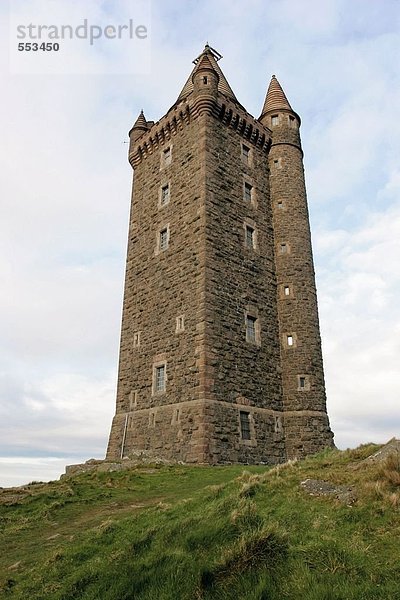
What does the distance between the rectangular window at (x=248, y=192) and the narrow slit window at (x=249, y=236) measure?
5.79 ft

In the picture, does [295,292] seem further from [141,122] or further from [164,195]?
[141,122]

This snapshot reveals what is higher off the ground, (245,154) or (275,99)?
(275,99)

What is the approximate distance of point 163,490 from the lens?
11734 mm

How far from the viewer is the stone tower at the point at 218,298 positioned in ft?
59.9

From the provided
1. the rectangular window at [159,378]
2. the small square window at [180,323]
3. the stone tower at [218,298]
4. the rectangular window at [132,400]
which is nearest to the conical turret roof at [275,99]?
the stone tower at [218,298]

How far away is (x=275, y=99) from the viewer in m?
28.5

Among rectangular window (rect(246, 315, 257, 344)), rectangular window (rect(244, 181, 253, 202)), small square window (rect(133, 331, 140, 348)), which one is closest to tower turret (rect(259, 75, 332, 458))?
rectangular window (rect(244, 181, 253, 202))

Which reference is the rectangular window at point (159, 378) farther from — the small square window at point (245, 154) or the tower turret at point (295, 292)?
the small square window at point (245, 154)

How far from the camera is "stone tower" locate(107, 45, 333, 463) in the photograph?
59.9 feet

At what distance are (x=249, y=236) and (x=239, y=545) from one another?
1880 cm

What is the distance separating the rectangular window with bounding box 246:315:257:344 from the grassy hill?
1083 cm

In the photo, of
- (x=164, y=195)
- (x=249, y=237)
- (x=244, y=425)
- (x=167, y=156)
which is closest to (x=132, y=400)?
(x=244, y=425)

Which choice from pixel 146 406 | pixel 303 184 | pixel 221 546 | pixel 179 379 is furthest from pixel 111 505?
pixel 303 184

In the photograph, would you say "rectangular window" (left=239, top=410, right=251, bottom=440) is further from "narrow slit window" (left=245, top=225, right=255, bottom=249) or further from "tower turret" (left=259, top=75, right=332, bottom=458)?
"narrow slit window" (left=245, top=225, right=255, bottom=249)
